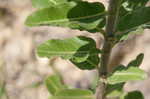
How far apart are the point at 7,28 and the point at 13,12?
9.2 inches

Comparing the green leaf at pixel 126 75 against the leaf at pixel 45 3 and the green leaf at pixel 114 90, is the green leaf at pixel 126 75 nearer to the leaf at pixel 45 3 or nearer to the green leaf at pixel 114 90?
the green leaf at pixel 114 90

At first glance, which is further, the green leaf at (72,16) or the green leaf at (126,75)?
the green leaf at (126,75)

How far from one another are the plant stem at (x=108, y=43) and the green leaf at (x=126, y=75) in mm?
41

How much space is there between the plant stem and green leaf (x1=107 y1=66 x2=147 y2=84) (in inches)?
1.6

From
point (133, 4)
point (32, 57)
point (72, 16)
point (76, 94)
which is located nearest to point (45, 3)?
point (72, 16)

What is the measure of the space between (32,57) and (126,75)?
13.7 feet

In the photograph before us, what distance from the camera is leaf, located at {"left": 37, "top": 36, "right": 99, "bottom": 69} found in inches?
65.5

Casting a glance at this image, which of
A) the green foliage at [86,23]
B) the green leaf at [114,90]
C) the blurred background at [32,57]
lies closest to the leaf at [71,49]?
the green foliage at [86,23]

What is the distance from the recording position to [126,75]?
1665 mm

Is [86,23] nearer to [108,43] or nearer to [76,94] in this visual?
[108,43]

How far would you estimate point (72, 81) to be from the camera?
5316 millimetres

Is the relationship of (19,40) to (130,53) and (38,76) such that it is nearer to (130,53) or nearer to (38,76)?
(38,76)

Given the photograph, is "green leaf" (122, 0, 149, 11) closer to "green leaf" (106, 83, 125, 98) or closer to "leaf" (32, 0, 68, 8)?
"leaf" (32, 0, 68, 8)

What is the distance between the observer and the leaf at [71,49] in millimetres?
1664
